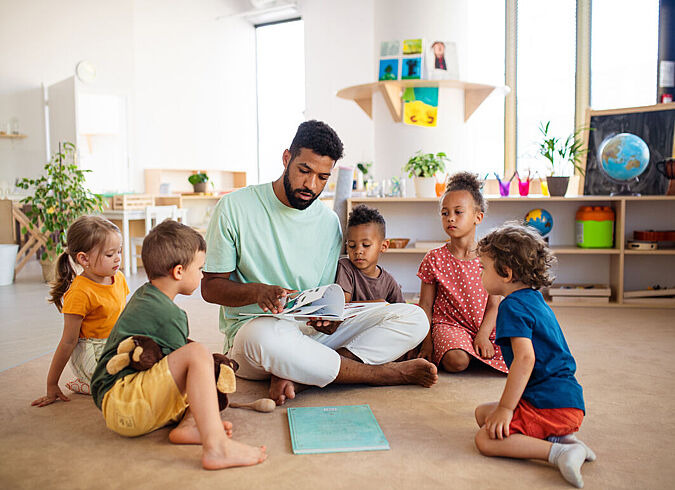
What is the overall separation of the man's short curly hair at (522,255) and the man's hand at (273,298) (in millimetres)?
611

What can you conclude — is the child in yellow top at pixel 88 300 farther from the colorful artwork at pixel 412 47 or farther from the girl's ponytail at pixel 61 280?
the colorful artwork at pixel 412 47

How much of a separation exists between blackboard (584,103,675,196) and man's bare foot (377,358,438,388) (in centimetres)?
245

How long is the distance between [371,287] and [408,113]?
8.46 ft

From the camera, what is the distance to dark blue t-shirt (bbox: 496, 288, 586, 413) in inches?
58.7

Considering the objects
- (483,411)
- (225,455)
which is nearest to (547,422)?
(483,411)

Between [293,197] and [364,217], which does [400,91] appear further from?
[293,197]

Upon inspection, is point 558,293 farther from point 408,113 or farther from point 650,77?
point 650,77

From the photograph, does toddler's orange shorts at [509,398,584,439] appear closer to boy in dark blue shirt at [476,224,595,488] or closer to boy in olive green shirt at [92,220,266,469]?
boy in dark blue shirt at [476,224,595,488]

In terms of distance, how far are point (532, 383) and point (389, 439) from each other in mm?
414

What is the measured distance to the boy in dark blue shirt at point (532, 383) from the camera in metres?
1.47

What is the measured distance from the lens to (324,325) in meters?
1.87

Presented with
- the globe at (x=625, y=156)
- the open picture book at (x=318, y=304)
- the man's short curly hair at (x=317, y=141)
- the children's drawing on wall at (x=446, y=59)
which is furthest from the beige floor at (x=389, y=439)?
the children's drawing on wall at (x=446, y=59)

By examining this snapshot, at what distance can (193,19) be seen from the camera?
870 cm

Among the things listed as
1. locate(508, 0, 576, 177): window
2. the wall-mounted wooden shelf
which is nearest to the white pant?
the wall-mounted wooden shelf
